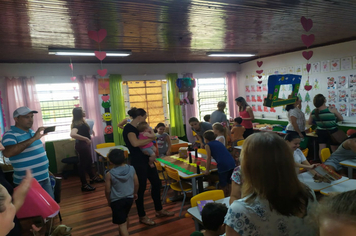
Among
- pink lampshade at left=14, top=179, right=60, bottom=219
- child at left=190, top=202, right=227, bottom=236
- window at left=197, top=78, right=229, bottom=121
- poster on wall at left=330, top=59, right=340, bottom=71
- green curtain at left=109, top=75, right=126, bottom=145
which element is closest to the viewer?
child at left=190, top=202, right=227, bottom=236

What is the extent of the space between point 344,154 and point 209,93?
5.68 m

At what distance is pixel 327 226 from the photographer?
642mm

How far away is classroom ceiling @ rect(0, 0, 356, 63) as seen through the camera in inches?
106

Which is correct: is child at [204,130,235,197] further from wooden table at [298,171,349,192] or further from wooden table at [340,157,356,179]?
Answer: wooden table at [340,157,356,179]

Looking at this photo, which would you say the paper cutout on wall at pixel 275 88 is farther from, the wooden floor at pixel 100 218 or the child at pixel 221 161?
the wooden floor at pixel 100 218

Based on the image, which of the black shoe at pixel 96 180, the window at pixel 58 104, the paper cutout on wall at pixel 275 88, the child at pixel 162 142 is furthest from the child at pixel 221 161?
the window at pixel 58 104

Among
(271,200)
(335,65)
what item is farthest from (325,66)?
(271,200)

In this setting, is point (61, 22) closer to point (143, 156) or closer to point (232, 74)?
point (143, 156)

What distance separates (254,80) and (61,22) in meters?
6.96

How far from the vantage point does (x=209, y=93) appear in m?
8.98

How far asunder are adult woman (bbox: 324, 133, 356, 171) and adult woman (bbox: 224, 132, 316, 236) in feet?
9.47

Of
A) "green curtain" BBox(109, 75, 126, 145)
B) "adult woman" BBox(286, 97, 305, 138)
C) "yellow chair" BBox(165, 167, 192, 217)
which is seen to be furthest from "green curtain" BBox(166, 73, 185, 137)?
"yellow chair" BBox(165, 167, 192, 217)

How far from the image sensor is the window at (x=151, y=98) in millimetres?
8008

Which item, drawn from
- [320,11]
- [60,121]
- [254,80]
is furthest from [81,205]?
[254,80]
